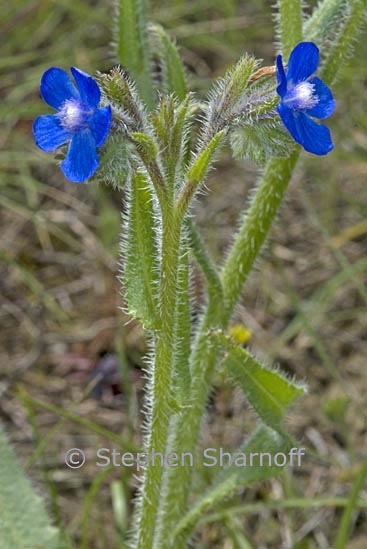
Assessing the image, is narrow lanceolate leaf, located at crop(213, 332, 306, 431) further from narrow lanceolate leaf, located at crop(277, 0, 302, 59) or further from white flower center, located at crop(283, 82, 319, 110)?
narrow lanceolate leaf, located at crop(277, 0, 302, 59)

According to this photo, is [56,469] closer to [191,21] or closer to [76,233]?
[76,233]

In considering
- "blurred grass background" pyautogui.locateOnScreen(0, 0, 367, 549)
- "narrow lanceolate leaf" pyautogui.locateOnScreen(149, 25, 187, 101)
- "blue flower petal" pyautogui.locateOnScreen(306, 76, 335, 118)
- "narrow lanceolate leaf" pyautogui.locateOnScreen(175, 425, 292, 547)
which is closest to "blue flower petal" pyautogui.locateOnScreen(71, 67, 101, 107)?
"blue flower petal" pyautogui.locateOnScreen(306, 76, 335, 118)

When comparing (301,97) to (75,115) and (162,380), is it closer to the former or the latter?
(75,115)

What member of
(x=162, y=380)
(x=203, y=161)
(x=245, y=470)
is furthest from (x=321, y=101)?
(x=245, y=470)

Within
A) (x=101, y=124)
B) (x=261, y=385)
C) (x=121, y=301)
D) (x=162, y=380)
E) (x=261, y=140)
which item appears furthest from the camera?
(x=121, y=301)

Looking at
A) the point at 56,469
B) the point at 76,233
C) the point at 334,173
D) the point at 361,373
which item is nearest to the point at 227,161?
the point at 334,173

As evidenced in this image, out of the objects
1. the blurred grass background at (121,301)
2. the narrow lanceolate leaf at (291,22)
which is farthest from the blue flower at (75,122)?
the blurred grass background at (121,301)
